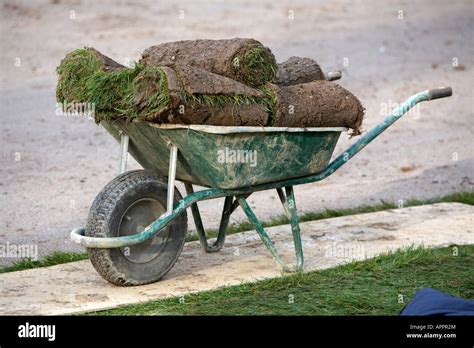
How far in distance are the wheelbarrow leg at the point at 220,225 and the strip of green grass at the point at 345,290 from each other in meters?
0.64

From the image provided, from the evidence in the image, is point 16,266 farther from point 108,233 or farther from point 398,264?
point 398,264

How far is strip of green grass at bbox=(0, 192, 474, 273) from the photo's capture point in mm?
5602

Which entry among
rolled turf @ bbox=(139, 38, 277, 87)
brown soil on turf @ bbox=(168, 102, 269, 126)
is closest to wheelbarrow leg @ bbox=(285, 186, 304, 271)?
brown soil on turf @ bbox=(168, 102, 269, 126)

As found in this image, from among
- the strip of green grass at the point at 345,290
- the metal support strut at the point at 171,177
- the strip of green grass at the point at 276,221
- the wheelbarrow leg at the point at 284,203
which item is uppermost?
the metal support strut at the point at 171,177

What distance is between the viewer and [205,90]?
4840 mm

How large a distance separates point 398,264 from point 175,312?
54.8 inches

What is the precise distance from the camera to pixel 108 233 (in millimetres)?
4902

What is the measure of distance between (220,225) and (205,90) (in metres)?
1.16

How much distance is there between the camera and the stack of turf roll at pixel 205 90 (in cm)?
478

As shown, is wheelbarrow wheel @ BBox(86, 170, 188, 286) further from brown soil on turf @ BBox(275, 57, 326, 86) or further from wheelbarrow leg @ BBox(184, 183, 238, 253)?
brown soil on turf @ BBox(275, 57, 326, 86)

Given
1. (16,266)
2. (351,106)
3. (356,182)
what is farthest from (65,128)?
(351,106)

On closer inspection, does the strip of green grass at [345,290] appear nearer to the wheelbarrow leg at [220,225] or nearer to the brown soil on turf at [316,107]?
the wheelbarrow leg at [220,225]

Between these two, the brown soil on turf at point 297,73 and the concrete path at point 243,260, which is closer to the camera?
the concrete path at point 243,260

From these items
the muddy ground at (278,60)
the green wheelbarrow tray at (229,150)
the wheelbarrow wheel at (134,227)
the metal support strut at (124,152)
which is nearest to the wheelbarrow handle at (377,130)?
the green wheelbarrow tray at (229,150)
